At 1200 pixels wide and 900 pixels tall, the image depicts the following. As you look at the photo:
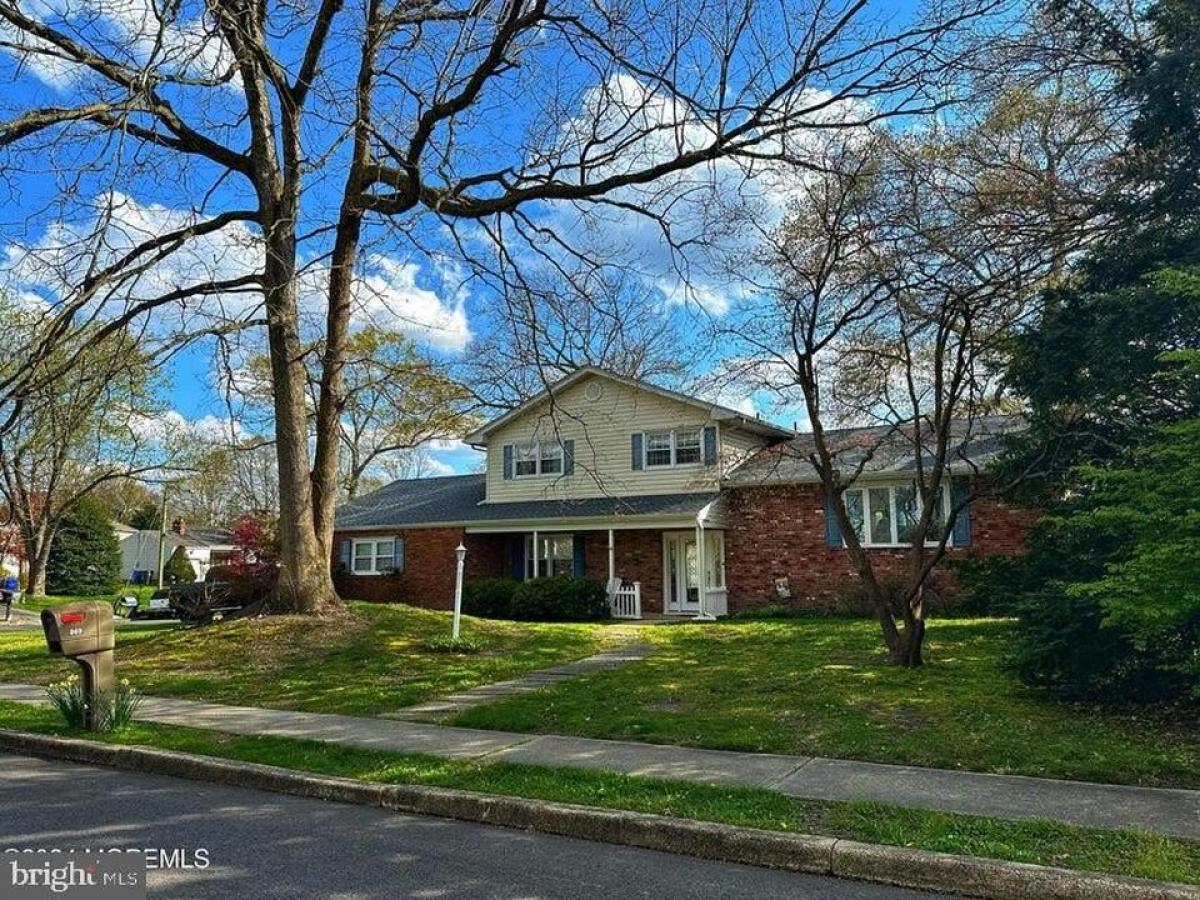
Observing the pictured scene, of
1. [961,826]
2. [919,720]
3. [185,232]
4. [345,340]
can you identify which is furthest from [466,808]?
[345,340]

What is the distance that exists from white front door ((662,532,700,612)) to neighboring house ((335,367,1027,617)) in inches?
1.3

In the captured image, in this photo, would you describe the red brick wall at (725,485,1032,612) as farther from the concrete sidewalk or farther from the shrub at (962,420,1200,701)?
the concrete sidewalk

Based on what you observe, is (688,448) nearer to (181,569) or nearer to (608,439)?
(608,439)

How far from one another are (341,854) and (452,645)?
8337 millimetres

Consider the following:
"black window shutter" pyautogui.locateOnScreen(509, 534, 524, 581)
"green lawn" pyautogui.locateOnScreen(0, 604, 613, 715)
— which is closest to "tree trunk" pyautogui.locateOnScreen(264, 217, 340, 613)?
"green lawn" pyautogui.locateOnScreen(0, 604, 613, 715)

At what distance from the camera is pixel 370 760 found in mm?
6746

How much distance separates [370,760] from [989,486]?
27.0 ft

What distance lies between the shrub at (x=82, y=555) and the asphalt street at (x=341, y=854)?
39.2 meters

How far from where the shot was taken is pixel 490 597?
23.1 metres

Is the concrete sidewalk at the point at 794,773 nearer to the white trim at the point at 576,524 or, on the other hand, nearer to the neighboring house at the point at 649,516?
the neighboring house at the point at 649,516

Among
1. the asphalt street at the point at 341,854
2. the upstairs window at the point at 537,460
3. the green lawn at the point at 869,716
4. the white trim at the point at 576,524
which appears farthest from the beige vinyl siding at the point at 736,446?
the asphalt street at the point at 341,854

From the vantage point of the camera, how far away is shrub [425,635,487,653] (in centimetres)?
1302

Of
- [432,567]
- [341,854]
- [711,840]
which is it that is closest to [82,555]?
[432,567]

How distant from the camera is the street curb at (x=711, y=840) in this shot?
411cm
